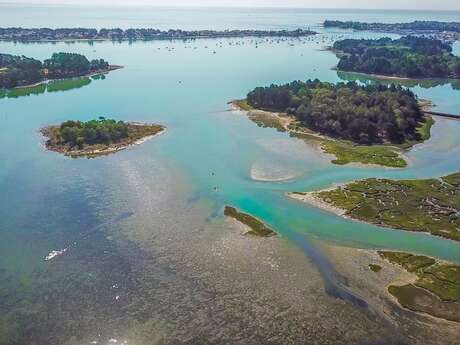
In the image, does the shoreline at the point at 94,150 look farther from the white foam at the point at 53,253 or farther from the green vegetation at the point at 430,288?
the green vegetation at the point at 430,288

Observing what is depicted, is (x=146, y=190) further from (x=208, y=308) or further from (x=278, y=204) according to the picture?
(x=208, y=308)

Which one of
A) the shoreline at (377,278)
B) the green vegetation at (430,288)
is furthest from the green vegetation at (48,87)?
the green vegetation at (430,288)

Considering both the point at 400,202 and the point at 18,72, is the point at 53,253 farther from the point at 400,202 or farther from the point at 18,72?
the point at 18,72

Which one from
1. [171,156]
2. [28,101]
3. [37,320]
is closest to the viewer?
[37,320]

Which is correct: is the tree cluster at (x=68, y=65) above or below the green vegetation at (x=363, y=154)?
above

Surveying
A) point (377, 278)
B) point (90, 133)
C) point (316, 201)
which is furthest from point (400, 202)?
point (90, 133)

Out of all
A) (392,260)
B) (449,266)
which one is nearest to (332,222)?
(392,260)

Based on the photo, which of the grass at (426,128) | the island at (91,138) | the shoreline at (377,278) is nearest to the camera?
the shoreline at (377,278)
